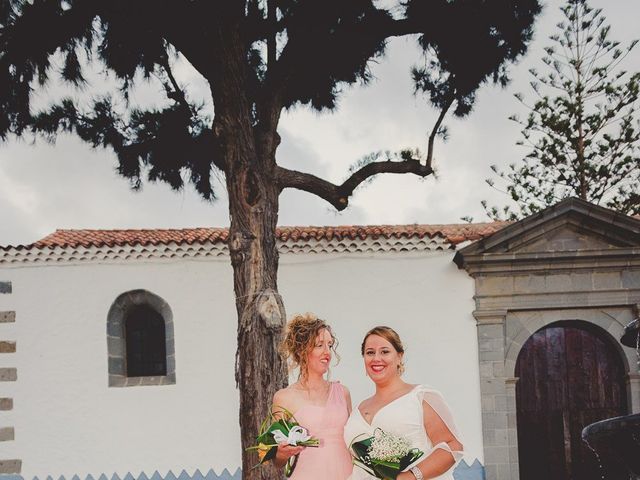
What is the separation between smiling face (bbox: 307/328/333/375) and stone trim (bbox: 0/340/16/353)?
249 inches

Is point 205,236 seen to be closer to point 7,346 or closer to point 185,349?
point 185,349

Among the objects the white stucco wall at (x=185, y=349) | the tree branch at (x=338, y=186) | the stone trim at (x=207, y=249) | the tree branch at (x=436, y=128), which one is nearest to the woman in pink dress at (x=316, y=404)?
the tree branch at (x=338, y=186)

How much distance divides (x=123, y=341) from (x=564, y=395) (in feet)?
18.8

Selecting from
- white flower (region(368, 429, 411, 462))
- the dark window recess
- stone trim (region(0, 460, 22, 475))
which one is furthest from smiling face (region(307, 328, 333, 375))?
stone trim (region(0, 460, 22, 475))

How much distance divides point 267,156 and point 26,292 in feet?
13.1

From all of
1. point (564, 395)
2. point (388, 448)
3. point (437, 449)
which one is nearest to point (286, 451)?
point (388, 448)

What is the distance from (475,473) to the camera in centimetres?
830

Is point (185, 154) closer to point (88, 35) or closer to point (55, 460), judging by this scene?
point (88, 35)

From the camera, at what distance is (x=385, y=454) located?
296cm

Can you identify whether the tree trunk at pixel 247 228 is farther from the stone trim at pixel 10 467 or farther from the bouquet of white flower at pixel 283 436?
the stone trim at pixel 10 467

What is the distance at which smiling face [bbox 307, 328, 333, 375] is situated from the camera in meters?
3.48

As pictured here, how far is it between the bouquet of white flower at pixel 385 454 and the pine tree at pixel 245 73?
2976 millimetres

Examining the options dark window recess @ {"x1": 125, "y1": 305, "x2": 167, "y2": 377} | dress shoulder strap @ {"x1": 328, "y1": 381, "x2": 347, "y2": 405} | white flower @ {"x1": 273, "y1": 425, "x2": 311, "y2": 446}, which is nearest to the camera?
white flower @ {"x1": 273, "y1": 425, "x2": 311, "y2": 446}

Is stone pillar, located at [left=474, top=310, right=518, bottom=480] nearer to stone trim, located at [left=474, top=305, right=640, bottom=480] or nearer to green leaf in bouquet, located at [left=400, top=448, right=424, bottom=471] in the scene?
stone trim, located at [left=474, top=305, right=640, bottom=480]
